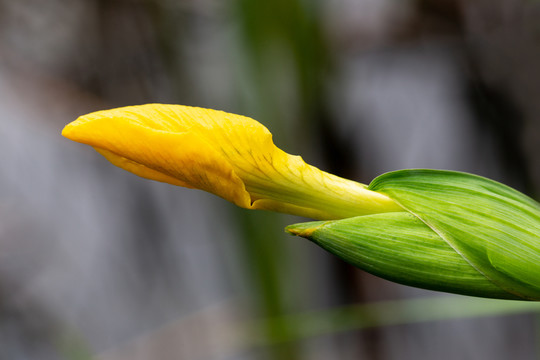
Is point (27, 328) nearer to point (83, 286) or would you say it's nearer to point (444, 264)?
point (83, 286)

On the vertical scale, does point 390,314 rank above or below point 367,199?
below

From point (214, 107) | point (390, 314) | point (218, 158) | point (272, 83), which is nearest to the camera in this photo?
point (218, 158)

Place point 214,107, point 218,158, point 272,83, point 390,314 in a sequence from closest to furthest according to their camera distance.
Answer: point 218,158 < point 390,314 < point 272,83 < point 214,107

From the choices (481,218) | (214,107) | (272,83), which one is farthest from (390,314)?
(214,107)

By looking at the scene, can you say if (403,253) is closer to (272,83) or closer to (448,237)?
(448,237)

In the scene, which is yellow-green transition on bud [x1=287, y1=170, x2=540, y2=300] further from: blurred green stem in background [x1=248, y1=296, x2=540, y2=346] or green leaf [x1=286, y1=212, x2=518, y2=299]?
blurred green stem in background [x1=248, y1=296, x2=540, y2=346]

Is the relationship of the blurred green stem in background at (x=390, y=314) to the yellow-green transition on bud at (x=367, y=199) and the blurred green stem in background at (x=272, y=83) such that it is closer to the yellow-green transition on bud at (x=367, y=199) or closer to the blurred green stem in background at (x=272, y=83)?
the blurred green stem in background at (x=272, y=83)

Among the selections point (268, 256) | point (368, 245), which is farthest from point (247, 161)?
point (268, 256)

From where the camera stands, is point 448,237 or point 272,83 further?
point 272,83

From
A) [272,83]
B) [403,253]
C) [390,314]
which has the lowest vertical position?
[390,314]
